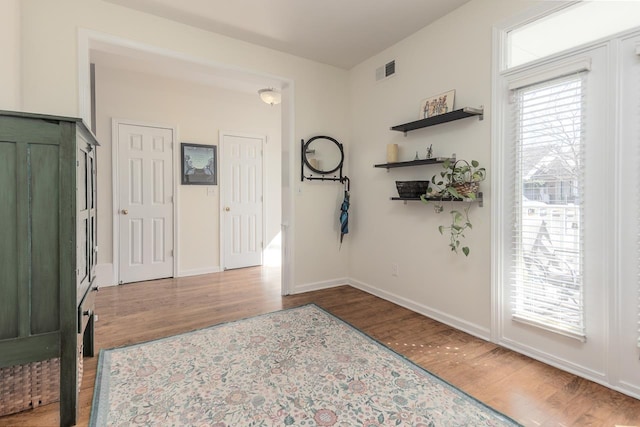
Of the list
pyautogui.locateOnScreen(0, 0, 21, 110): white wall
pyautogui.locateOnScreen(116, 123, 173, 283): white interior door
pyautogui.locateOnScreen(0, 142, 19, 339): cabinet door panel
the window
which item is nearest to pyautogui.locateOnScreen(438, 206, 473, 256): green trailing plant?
the window

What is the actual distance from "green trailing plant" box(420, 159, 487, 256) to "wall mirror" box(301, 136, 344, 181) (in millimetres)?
1346

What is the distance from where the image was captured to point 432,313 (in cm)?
293

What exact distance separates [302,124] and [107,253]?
2.97 metres

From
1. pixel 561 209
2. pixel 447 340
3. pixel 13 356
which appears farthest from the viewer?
pixel 447 340

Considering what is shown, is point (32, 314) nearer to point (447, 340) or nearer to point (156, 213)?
point (447, 340)

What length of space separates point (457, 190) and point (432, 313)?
1.20 metres

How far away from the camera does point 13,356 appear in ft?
4.72

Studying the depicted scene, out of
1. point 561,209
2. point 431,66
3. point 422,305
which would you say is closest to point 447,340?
point 422,305

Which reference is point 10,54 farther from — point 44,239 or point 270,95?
point 270,95

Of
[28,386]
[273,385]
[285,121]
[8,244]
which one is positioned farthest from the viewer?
[285,121]

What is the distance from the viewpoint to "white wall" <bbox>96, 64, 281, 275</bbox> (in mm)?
3996

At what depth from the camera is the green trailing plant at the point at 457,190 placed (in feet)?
8.01

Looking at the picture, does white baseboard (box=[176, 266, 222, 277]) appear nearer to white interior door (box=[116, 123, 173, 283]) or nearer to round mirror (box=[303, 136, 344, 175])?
white interior door (box=[116, 123, 173, 283])

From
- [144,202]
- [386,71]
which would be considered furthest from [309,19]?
[144,202]
